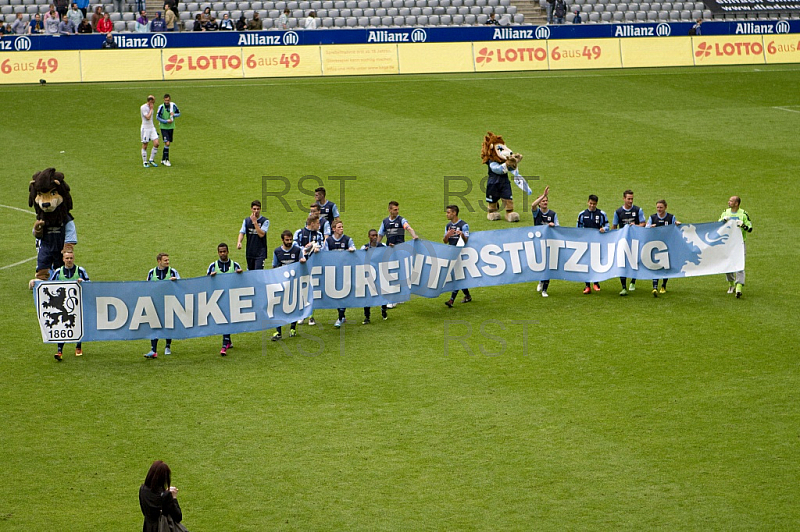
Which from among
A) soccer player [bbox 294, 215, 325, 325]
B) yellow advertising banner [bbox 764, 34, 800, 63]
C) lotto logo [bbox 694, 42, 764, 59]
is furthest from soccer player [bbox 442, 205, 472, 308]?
yellow advertising banner [bbox 764, 34, 800, 63]

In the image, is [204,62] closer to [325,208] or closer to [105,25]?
[105,25]

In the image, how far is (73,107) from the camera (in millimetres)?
32531

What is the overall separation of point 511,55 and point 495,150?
18.4 meters

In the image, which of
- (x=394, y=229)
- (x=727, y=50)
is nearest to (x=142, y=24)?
(x=394, y=229)

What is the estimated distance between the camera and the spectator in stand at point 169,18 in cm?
3728

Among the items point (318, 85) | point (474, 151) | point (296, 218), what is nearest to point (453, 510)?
point (296, 218)

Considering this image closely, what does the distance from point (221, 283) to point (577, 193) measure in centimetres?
1217

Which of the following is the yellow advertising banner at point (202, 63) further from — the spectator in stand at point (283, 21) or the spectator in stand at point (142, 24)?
the spectator in stand at point (283, 21)

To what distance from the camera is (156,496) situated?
851 cm

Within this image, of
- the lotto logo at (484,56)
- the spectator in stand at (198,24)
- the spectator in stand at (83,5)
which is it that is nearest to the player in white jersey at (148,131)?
the spectator in stand at (198,24)

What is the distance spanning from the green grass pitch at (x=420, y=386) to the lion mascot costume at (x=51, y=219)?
130 cm

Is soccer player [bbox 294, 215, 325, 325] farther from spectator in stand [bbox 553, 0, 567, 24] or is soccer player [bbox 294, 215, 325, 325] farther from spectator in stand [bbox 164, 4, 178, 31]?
spectator in stand [bbox 553, 0, 567, 24]

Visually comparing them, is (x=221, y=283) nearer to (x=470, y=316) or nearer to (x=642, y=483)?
(x=470, y=316)

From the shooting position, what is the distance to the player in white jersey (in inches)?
990
